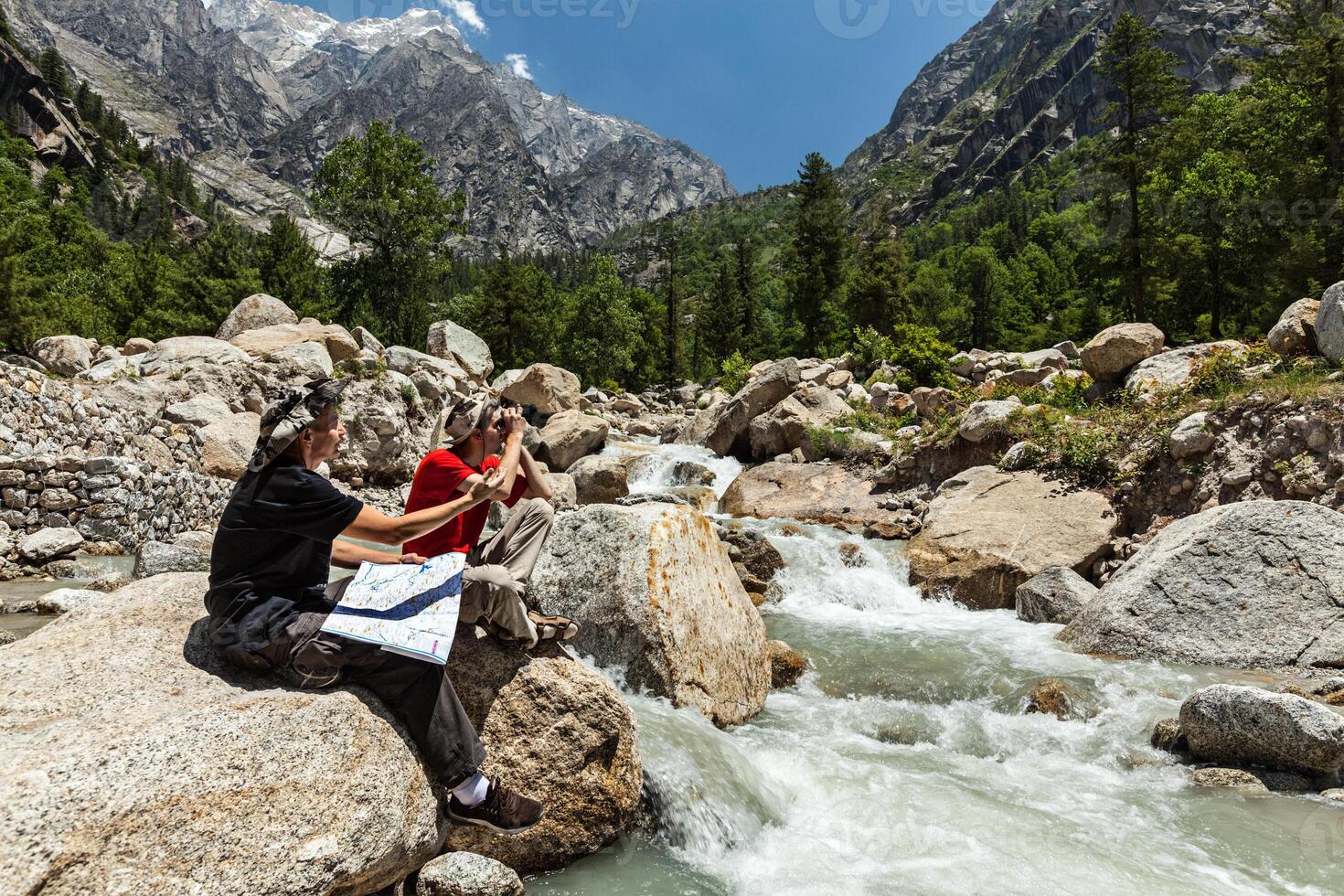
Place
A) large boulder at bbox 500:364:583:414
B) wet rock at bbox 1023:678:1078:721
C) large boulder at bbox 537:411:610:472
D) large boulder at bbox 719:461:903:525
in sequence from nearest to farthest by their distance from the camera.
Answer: wet rock at bbox 1023:678:1078:721 → large boulder at bbox 719:461:903:525 → large boulder at bbox 537:411:610:472 → large boulder at bbox 500:364:583:414

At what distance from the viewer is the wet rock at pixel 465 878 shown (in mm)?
3658

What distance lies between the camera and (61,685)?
11.5 ft

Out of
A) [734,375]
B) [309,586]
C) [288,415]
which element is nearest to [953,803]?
[309,586]

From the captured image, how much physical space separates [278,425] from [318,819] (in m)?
1.98

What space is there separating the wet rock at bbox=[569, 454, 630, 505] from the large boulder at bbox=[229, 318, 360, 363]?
378 inches

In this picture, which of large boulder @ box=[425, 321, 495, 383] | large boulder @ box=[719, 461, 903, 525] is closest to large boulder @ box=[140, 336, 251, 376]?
large boulder @ box=[425, 321, 495, 383]

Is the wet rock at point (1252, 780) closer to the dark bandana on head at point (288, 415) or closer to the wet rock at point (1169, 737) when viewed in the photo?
the wet rock at point (1169, 737)

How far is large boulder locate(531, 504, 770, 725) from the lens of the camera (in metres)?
6.38

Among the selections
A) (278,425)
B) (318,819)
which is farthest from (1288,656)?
(278,425)

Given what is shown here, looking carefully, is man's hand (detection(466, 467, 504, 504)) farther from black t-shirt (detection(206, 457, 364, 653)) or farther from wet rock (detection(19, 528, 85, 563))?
wet rock (detection(19, 528, 85, 563))

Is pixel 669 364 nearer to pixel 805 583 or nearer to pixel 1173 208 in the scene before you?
pixel 1173 208

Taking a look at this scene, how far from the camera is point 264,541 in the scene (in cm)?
370

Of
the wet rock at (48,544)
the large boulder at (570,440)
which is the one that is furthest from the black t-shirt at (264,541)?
the large boulder at (570,440)

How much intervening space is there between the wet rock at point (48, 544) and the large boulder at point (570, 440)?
1408 centimetres
